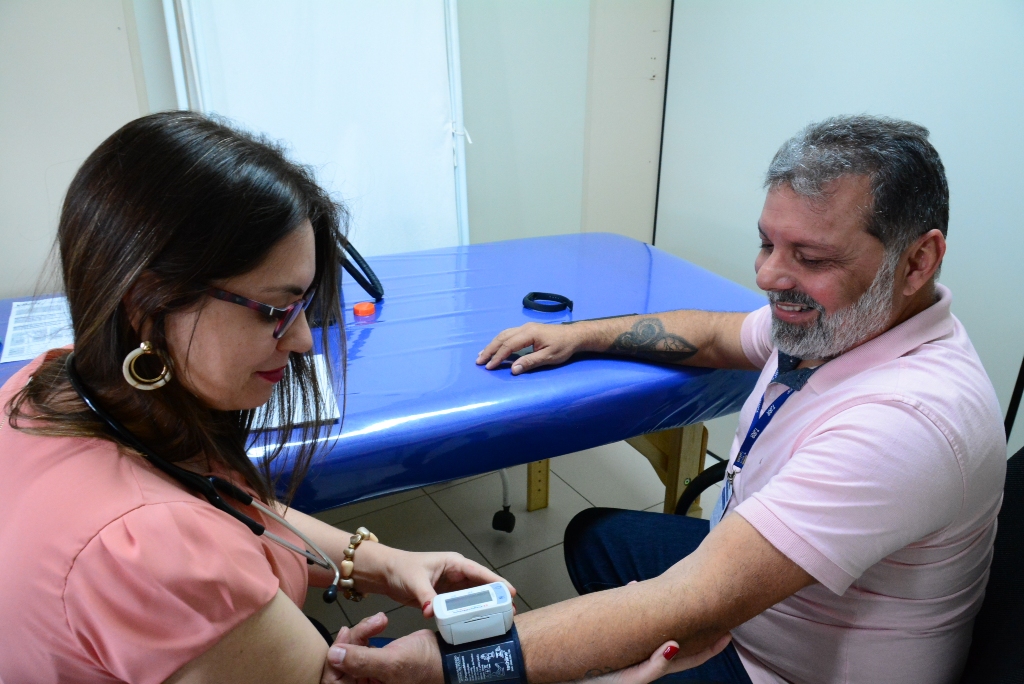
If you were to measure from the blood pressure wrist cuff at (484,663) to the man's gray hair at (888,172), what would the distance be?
0.80m

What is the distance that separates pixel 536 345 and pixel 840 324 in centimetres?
63

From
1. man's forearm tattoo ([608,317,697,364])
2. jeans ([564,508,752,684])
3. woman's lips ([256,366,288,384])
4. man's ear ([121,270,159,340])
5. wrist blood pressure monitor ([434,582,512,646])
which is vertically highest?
man's ear ([121,270,159,340])

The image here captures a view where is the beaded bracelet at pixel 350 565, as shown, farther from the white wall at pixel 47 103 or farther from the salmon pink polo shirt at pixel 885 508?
the white wall at pixel 47 103

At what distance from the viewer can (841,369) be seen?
3.43ft

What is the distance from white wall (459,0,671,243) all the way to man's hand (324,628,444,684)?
7.72ft

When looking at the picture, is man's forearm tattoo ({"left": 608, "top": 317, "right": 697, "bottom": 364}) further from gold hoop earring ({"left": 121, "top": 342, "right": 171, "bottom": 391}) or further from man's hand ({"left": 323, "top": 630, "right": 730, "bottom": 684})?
gold hoop earring ({"left": 121, "top": 342, "right": 171, "bottom": 391})

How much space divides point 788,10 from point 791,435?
201cm

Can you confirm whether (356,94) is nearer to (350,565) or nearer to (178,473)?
(350,565)

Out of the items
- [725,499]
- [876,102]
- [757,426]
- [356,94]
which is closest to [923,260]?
[757,426]

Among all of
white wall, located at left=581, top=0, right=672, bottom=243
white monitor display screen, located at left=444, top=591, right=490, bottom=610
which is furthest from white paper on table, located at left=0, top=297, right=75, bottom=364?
white wall, located at left=581, top=0, right=672, bottom=243

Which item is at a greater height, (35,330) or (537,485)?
(35,330)

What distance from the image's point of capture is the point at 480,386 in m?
1.36

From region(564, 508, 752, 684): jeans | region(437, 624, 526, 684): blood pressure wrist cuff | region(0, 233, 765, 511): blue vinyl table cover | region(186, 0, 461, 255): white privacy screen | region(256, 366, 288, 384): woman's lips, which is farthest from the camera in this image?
region(186, 0, 461, 255): white privacy screen

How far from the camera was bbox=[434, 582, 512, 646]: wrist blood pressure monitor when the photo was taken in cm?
91
